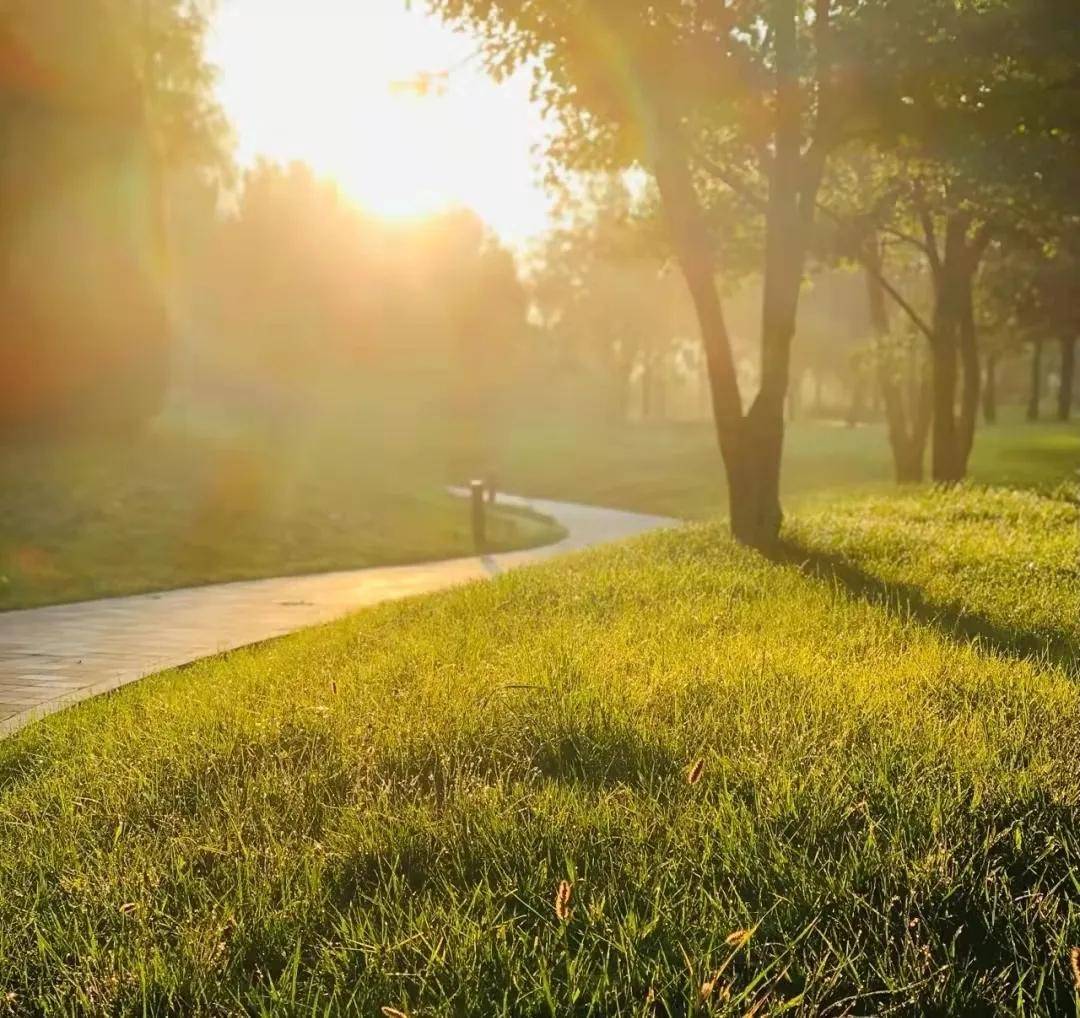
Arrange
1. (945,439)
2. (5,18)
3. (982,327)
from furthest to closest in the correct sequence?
(982,327) → (945,439) → (5,18)

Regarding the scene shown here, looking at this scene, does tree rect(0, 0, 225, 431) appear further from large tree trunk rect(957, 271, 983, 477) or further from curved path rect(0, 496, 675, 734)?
large tree trunk rect(957, 271, 983, 477)

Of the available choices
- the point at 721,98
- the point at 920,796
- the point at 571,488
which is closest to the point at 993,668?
the point at 920,796

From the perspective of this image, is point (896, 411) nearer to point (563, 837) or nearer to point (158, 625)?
point (158, 625)

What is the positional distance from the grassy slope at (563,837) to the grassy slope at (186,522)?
7.75 meters

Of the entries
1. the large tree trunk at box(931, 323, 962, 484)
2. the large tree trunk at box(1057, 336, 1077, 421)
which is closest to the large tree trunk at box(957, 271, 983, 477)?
the large tree trunk at box(931, 323, 962, 484)

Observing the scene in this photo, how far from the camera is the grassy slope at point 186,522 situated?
13.7m

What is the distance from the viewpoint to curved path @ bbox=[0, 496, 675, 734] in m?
7.76

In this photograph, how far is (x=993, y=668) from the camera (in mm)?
5809

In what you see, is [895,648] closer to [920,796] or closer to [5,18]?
[920,796]

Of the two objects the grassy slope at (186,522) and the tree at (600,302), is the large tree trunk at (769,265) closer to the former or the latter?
the grassy slope at (186,522)

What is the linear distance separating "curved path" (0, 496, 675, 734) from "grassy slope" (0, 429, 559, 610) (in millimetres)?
826

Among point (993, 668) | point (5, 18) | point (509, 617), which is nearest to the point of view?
point (993, 668)

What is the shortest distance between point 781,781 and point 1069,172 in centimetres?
1567

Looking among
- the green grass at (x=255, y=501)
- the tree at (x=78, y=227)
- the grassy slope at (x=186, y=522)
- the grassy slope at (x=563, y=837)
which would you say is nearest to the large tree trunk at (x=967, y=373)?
the green grass at (x=255, y=501)
